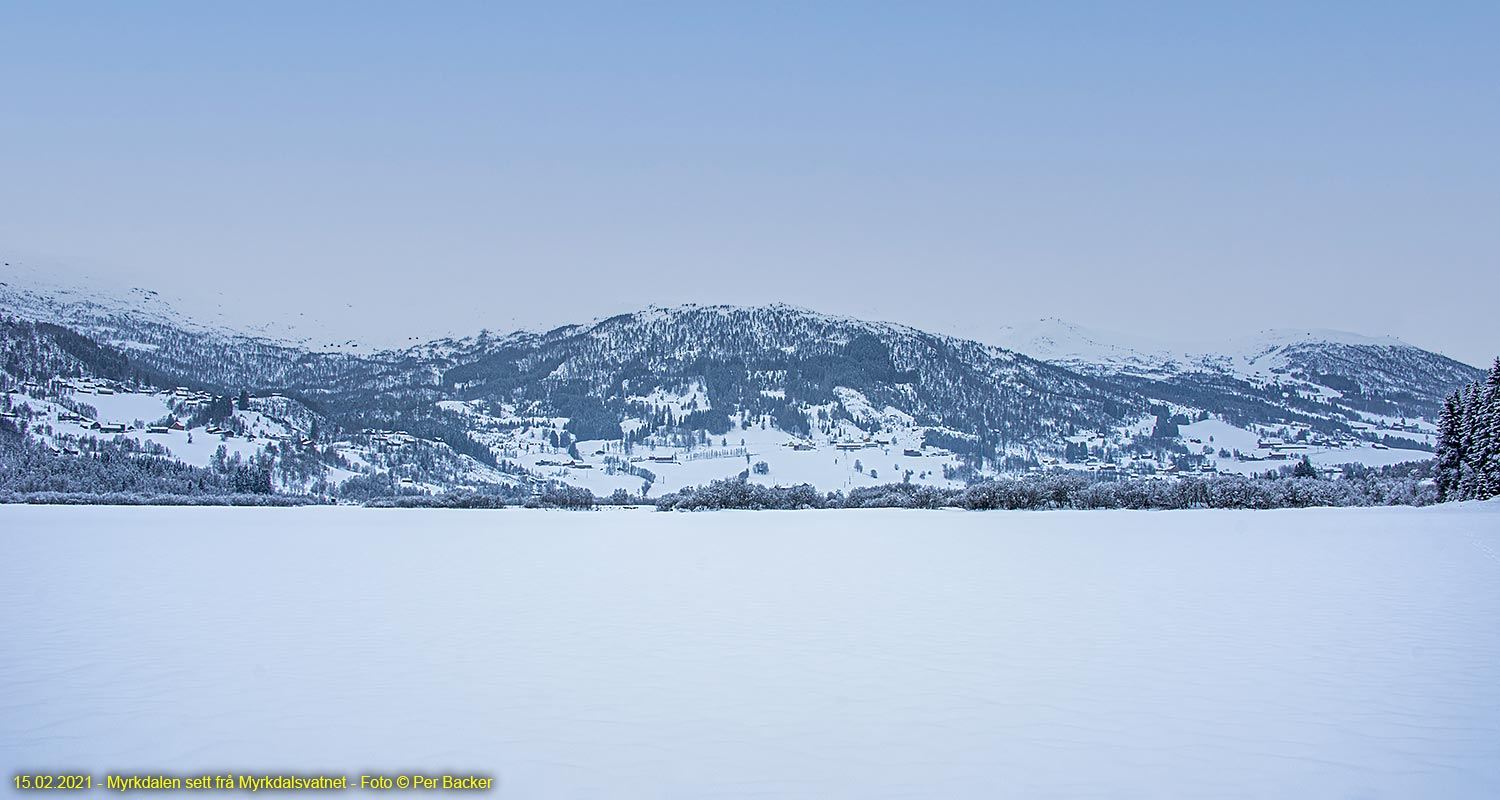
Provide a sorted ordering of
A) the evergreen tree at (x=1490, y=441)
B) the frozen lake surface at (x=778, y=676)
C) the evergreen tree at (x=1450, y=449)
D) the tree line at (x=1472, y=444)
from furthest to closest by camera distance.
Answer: the evergreen tree at (x=1450, y=449), the tree line at (x=1472, y=444), the evergreen tree at (x=1490, y=441), the frozen lake surface at (x=778, y=676)

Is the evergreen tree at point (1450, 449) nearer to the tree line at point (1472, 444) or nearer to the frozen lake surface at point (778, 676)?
the tree line at point (1472, 444)

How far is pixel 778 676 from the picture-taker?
38.5 ft

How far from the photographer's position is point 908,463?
A: 199500 millimetres

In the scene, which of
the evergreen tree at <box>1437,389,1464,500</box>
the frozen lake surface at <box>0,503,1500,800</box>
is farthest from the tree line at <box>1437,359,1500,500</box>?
the frozen lake surface at <box>0,503,1500,800</box>

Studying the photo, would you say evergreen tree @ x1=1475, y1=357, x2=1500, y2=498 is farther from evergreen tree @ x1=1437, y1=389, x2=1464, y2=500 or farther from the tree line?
evergreen tree @ x1=1437, y1=389, x2=1464, y2=500

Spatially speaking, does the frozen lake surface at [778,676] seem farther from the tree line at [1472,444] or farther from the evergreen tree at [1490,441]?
the tree line at [1472,444]

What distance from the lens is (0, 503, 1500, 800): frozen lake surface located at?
26.1ft

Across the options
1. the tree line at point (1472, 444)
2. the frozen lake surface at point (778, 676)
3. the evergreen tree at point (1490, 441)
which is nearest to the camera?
the frozen lake surface at point (778, 676)

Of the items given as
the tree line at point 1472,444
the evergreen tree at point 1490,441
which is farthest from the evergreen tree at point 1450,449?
the evergreen tree at point 1490,441

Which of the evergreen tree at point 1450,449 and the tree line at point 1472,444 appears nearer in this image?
the tree line at point 1472,444

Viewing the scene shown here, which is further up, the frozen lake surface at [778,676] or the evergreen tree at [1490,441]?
the evergreen tree at [1490,441]

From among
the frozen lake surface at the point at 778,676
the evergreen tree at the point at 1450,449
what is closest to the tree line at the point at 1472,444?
the evergreen tree at the point at 1450,449

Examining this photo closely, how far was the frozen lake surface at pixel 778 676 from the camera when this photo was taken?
794 cm

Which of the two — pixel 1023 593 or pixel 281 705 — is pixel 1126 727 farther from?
pixel 1023 593
